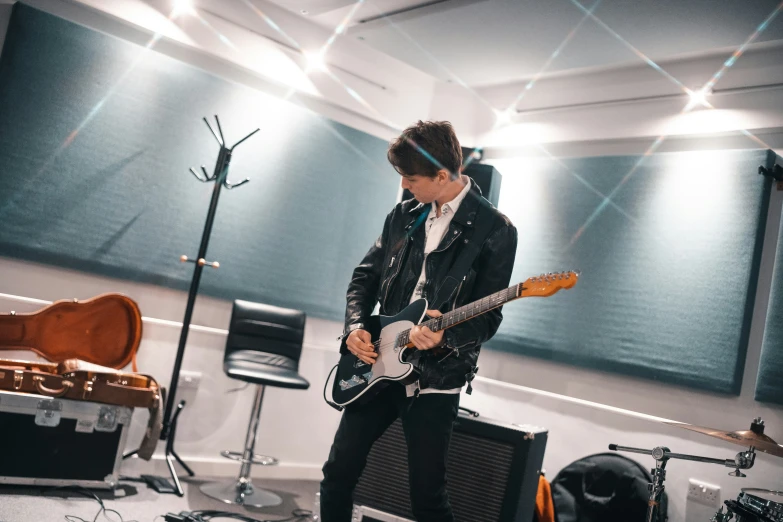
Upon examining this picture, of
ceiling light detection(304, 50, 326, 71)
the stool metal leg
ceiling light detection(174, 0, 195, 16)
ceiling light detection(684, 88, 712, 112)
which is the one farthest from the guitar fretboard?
ceiling light detection(304, 50, 326, 71)

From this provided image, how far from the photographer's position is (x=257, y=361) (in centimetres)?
426

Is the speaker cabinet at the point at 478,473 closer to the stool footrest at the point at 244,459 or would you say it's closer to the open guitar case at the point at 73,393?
the stool footrest at the point at 244,459

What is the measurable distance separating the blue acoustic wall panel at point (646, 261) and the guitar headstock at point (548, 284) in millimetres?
2228

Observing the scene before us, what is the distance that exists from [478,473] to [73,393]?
6.29 ft

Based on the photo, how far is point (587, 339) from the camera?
4371 mm

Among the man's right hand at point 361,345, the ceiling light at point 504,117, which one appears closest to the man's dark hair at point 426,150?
the man's right hand at point 361,345

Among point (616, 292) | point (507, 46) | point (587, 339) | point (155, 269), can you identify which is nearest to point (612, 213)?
point (616, 292)

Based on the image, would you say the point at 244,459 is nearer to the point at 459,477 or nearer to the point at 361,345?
the point at 459,477

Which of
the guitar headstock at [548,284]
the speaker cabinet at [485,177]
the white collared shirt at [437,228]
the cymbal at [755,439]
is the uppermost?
the speaker cabinet at [485,177]

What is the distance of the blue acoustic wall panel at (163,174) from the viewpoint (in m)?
3.89

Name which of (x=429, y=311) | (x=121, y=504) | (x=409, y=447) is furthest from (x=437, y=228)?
(x=121, y=504)

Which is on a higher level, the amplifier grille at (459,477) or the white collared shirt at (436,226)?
the white collared shirt at (436,226)

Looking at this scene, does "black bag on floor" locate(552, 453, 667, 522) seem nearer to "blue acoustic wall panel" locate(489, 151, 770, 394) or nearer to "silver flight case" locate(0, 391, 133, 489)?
"blue acoustic wall panel" locate(489, 151, 770, 394)

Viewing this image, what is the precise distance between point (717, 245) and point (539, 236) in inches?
46.2
